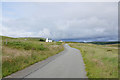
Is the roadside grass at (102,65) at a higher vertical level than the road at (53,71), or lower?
higher

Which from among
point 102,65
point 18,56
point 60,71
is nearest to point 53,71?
point 60,71

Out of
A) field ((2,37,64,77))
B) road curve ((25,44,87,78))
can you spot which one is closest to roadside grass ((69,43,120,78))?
road curve ((25,44,87,78))

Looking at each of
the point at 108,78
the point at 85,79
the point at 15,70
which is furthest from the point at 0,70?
the point at 108,78

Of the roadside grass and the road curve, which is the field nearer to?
the road curve

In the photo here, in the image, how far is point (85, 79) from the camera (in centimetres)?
571

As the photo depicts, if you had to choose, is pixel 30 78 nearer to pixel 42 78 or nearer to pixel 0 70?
pixel 42 78

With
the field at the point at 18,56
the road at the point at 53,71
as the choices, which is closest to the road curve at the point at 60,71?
the road at the point at 53,71

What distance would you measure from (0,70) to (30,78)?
2541 mm

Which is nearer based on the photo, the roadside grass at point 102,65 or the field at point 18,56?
the roadside grass at point 102,65

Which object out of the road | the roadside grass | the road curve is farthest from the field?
the roadside grass

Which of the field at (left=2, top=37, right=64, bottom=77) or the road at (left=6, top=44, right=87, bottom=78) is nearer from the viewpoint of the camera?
the road at (left=6, top=44, right=87, bottom=78)

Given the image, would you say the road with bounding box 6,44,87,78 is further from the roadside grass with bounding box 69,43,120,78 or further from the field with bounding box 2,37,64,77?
the field with bounding box 2,37,64,77

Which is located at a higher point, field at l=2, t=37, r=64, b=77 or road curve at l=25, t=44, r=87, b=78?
field at l=2, t=37, r=64, b=77

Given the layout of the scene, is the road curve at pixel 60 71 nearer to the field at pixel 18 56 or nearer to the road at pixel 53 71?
the road at pixel 53 71
